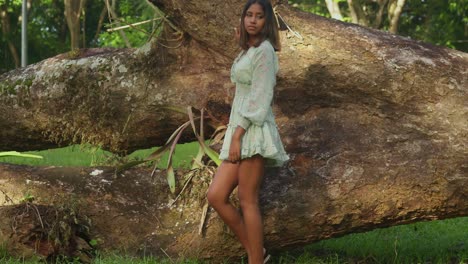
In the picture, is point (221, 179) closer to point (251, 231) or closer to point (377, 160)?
point (251, 231)

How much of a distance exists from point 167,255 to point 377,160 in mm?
1655

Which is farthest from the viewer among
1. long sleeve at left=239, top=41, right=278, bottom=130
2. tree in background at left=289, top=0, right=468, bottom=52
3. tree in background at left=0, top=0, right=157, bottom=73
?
tree in background at left=0, top=0, right=157, bottom=73

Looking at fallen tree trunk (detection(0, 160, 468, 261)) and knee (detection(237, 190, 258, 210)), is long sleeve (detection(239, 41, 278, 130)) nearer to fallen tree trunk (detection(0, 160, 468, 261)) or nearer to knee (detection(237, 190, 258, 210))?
knee (detection(237, 190, 258, 210))

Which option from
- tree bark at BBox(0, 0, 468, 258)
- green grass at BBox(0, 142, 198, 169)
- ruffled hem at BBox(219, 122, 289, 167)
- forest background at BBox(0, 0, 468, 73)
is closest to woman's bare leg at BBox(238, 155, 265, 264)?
ruffled hem at BBox(219, 122, 289, 167)

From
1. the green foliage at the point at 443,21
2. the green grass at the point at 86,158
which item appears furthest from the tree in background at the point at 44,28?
the green grass at the point at 86,158

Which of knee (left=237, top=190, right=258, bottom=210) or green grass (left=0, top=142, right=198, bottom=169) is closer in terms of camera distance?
knee (left=237, top=190, right=258, bottom=210)

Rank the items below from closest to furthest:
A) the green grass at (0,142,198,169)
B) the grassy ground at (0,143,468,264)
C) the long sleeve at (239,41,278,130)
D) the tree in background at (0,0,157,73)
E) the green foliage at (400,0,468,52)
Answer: the long sleeve at (239,41,278,130), the grassy ground at (0,143,468,264), the green grass at (0,142,198,169), the green foliage at (400,0,468,52), the tree in background at (0,0,157,73)

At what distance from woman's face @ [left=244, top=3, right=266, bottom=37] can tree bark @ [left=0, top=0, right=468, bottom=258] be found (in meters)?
1.07

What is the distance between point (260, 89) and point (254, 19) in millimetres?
463

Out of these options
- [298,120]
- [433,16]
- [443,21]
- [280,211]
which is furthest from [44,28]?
[280,211]

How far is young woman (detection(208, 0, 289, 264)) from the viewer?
568 centimetres

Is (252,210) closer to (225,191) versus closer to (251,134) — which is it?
(225,191)

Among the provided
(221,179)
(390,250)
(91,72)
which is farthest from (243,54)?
(390,250)

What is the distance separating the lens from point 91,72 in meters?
7.38
